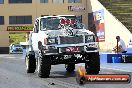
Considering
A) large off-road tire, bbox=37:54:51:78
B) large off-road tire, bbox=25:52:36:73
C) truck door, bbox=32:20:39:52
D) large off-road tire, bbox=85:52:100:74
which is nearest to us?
large off-road tire, bbox=37:54:51:78

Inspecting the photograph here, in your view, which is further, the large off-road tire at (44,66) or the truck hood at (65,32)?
the truck hood at (65,32)

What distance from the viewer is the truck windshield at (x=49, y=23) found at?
15134mm

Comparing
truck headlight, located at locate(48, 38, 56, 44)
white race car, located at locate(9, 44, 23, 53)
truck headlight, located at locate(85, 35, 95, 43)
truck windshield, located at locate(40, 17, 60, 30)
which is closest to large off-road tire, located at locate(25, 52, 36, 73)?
truck windshield, located at locate(40, 17, 60, 30)

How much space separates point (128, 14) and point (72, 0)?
14.0 m

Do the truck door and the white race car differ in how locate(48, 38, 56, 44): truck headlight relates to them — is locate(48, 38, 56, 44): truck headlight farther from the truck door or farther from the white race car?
the white race car

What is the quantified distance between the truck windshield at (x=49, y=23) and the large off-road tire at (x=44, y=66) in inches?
58.6

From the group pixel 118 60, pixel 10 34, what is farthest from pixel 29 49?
pixel 10 34

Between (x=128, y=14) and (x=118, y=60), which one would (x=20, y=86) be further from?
(x=128, y=14)

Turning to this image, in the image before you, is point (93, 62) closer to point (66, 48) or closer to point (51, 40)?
point (66, 48)

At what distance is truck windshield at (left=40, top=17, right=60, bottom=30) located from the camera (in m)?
15.1

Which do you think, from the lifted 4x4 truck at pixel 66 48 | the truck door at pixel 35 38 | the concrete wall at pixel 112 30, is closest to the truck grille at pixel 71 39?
the lifted 4x4 truck at pixel 66 48

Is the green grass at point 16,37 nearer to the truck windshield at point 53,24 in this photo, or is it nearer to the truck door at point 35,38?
the truck door at point 35,38

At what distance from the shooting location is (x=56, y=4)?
66.8 metres

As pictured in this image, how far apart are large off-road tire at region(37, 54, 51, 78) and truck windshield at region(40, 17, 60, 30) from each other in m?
1.49
